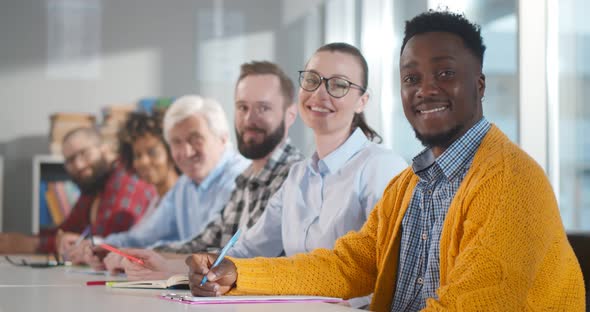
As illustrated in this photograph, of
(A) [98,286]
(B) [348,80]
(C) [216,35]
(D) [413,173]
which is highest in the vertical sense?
(C) [216,35]

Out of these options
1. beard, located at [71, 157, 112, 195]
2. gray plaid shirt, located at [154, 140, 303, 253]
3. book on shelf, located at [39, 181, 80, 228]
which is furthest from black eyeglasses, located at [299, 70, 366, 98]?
book on shelf, located at [39, 181, 80, 228]

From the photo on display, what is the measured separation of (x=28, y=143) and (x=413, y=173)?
16.8 ft

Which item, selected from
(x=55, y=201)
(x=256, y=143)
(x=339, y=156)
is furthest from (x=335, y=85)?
(x=55, y=201)

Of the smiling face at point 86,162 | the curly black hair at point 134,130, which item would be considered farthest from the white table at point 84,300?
the smiling face at point 86,162

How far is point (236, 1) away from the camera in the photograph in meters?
7.08

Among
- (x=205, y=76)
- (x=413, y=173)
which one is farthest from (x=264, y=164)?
(x=205, y=76)

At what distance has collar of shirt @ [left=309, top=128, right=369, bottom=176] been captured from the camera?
2822mm

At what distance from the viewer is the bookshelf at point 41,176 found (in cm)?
641

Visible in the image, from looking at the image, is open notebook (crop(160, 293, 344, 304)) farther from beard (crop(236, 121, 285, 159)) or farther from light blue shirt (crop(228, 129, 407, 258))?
beard (crop(236, 121, 285, 159))

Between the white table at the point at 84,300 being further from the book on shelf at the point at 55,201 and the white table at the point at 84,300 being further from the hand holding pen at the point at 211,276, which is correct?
the book on shelf at the point at 55,201

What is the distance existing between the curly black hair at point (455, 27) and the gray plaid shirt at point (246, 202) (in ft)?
4.56

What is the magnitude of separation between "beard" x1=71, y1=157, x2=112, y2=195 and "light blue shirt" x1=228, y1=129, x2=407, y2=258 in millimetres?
3105

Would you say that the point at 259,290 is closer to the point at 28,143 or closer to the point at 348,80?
the point at 348,80

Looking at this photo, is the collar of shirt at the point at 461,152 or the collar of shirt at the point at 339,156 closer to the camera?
the collar of shirt at the point at 461,152
